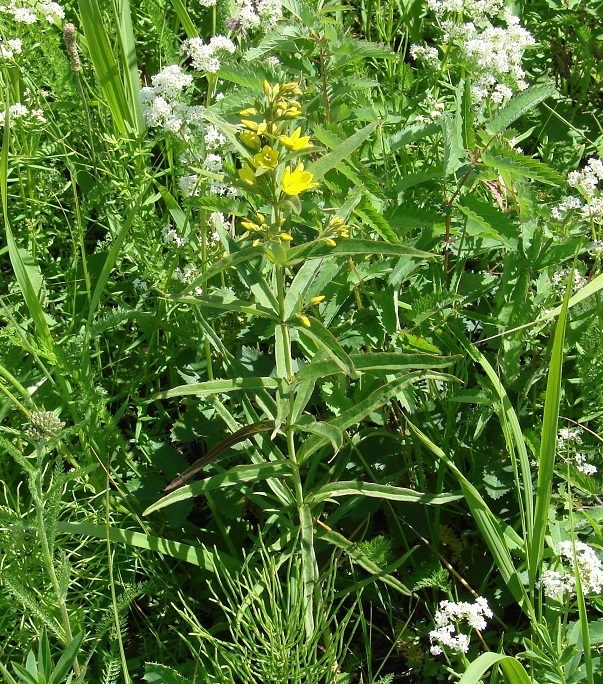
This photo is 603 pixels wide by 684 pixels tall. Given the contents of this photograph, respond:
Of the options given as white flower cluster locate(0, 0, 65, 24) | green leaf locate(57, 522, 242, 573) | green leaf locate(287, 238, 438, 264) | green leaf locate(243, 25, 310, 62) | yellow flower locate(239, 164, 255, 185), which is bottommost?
green leaf locate(57, 522, 242, 573)

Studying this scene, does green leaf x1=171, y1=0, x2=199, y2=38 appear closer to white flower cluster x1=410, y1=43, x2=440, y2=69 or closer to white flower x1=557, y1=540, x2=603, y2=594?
white flower cluster x1=410, y1=43, x2=440, y2=69

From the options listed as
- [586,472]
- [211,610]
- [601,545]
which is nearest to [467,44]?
[586,472]

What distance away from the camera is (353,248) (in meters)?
1.47

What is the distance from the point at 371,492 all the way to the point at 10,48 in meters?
1.73

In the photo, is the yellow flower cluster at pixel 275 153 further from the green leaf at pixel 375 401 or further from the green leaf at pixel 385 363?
the green leaf at pixel 375 401

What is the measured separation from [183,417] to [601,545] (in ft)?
3.43

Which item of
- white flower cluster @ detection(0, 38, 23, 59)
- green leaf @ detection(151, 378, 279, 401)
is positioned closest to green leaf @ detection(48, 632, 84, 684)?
green leaf @ detection(151, 378, 279, 401)

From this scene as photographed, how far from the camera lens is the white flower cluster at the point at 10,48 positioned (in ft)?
7.61

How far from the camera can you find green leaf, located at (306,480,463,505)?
5.54 feet

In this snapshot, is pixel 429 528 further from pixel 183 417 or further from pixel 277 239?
pixel 277 239

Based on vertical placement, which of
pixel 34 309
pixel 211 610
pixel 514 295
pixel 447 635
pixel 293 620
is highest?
pixel 34 309

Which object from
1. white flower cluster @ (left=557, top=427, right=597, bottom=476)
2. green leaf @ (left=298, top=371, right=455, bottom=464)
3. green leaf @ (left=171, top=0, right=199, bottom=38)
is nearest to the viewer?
green leaf @ (left=298, top=371, right=455, bottom=464)

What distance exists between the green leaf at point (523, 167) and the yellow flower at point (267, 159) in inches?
24.4

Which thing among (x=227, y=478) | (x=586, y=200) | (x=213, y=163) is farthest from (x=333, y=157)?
(x=586, y=200)
